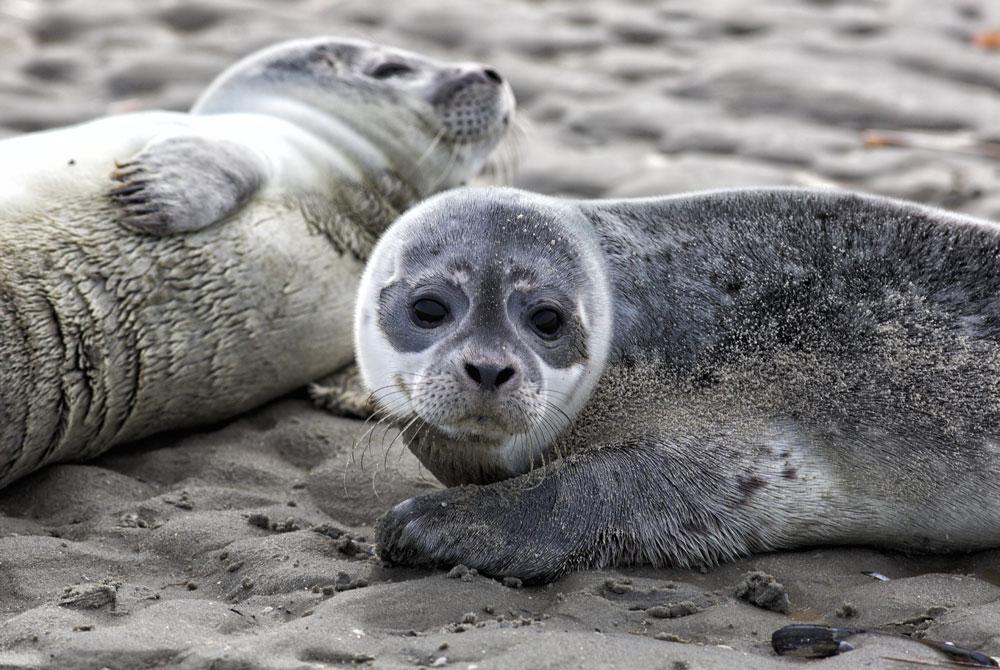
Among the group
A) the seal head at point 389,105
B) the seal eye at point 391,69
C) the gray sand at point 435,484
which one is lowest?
the gray sand at point 435,484

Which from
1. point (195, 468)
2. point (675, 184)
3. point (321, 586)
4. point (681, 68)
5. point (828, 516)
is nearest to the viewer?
point (321, 586)

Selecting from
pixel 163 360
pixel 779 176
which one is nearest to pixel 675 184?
pixel 779 176

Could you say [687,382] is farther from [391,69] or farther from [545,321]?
[391,69]

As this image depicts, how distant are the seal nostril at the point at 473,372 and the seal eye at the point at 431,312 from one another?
0.83 ft

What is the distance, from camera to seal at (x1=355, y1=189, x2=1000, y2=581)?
4.23m

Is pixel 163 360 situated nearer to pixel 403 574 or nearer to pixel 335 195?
pixel 335 195

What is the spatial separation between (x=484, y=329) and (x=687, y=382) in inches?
27.1

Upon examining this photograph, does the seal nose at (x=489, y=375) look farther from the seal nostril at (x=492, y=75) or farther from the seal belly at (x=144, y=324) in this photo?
the seal nostril at (x=492, y=75)

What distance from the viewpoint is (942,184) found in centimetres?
799

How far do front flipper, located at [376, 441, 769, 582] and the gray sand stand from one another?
8cm

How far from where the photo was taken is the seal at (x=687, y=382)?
167 inches

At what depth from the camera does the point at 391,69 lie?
7.20 m

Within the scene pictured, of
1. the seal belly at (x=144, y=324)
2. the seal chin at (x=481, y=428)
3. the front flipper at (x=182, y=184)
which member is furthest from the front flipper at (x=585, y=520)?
the front flipper at (x=182, y=184)

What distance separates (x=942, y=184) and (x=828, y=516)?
159 inches
